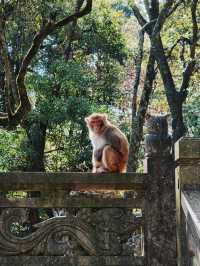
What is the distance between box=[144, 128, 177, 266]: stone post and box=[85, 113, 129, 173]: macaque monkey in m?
1.35

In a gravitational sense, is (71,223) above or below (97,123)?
below

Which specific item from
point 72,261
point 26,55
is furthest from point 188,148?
point 26,55

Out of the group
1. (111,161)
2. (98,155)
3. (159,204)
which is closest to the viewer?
(159,204)

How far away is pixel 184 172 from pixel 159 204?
42 cm

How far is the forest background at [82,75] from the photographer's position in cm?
1288

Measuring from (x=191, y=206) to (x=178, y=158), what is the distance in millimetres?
498

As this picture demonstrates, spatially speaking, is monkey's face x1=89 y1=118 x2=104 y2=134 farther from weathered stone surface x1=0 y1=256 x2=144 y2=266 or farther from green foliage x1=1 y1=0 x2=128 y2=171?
green foliage x1=1 y1=0 x2=128 y2=171

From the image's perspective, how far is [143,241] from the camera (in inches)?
193

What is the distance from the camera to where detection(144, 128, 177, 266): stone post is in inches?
192

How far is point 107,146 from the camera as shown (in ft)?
21.5

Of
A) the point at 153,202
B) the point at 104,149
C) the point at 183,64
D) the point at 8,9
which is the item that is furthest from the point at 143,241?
the point at 183,64

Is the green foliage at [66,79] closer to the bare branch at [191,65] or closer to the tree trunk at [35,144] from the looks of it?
the tree trunk at [35,144]

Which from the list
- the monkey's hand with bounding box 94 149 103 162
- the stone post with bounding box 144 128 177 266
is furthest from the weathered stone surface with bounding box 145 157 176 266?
the monkey's hand with bounding box 94 149 103 162

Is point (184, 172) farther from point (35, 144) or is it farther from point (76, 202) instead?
point (35, 144)
